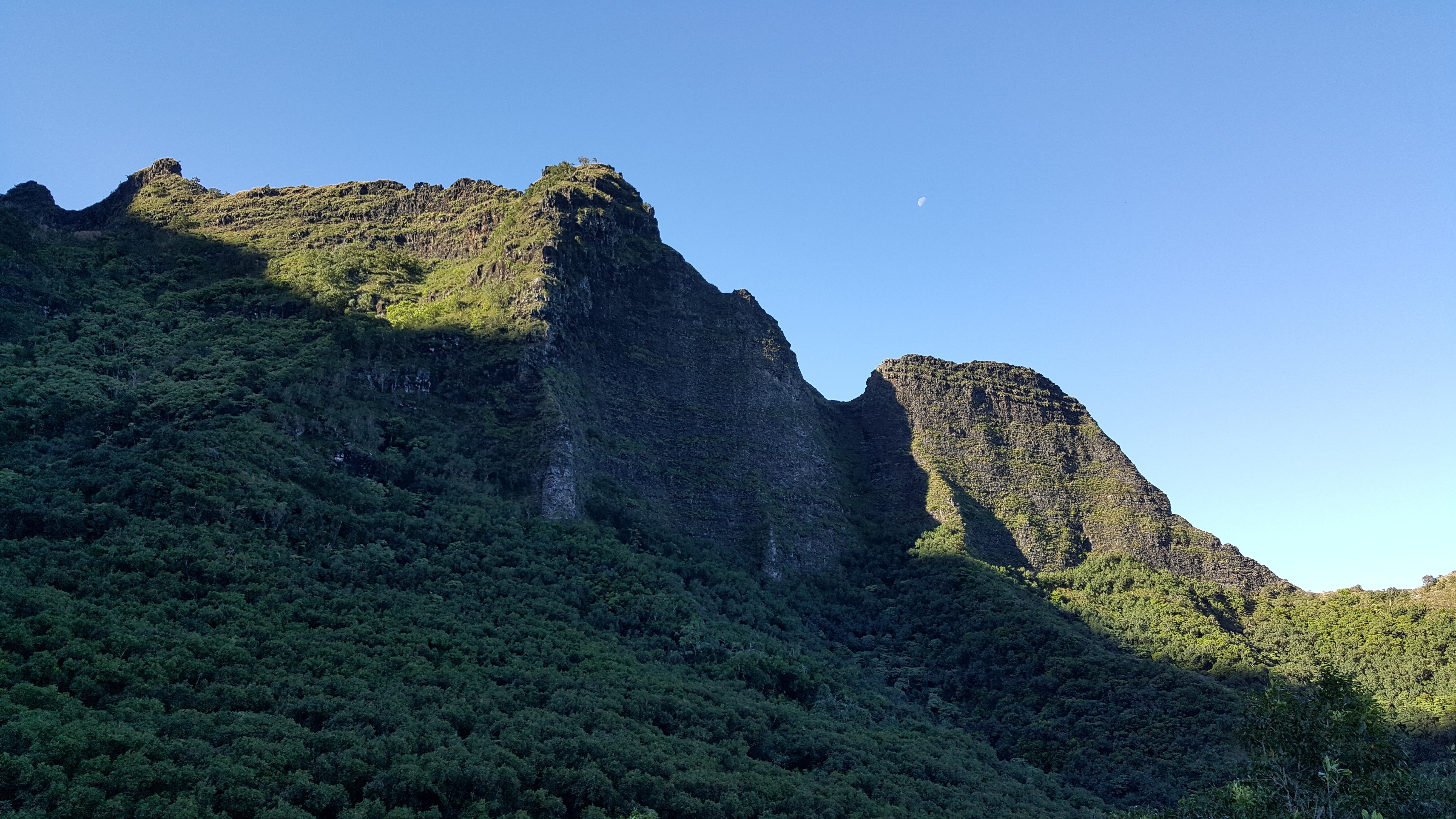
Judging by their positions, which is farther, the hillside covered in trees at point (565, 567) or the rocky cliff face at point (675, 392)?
the rocky cliff face at point (675, 392)

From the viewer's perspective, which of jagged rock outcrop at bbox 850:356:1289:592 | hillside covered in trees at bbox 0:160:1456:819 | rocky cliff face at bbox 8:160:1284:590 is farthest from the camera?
jagged rock outcrop at bbox 850:356:1289:592

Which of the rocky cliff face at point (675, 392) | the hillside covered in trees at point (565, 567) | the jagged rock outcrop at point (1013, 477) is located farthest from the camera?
the jagged rock outcrop at point (1013, 477)

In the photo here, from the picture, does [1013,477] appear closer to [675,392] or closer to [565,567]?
[675,392]

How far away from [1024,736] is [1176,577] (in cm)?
2852

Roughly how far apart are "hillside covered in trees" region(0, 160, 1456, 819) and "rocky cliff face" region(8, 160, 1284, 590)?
1.19 feet

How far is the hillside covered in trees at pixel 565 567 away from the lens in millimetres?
35406

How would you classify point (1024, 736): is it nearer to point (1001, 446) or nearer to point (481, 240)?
point (1001, 446)

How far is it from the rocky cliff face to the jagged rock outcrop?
0.18 meters

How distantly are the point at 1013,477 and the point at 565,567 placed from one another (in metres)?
43.8

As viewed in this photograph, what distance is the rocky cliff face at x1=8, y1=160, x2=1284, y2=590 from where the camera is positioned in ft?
239

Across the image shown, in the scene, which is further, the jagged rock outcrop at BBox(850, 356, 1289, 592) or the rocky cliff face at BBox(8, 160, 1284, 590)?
the jagged rock outcrop at BBox(850, 356, 1289, 592)

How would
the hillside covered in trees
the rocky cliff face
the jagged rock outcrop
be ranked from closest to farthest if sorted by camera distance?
1. the hillside covered in trees
2. the rocky cliff face
3. the jagged rock outcrop

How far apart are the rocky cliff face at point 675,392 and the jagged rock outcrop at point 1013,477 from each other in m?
0.18

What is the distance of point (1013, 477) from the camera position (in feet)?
282
